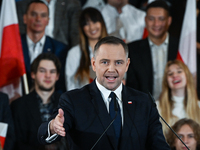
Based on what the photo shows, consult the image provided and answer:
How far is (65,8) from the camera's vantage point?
5152 mm

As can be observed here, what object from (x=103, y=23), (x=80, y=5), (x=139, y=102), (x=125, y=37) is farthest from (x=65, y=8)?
(x=139, y=102)

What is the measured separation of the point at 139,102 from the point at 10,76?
3013 millimetres

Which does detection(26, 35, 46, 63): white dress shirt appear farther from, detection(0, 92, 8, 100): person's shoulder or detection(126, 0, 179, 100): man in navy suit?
detection(126, 0, 179, 100): man in navy suit

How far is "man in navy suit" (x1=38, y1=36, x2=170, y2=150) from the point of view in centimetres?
209

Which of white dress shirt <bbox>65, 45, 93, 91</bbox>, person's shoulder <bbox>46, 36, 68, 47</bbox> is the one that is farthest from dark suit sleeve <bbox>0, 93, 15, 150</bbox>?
person's shoulder <bbox>46, 36, 68, 47</bbox>

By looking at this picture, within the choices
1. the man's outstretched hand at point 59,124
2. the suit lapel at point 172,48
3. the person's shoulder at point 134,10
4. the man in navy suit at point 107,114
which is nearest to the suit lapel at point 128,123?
the man in navy suit at point 107,114

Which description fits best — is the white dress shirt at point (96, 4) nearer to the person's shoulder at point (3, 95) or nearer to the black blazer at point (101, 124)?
the person's shoulder at point (3, 95)

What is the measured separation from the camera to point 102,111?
2152mm

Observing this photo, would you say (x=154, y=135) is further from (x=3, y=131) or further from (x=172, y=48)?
(x=172, y=48)

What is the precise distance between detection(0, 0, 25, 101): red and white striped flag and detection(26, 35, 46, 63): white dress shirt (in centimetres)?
16

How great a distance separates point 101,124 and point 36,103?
2604mm

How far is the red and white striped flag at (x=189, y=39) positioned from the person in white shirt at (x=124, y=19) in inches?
26.1

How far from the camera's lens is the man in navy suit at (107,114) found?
82.4 inches

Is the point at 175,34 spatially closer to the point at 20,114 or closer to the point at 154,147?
the point at 20,114
